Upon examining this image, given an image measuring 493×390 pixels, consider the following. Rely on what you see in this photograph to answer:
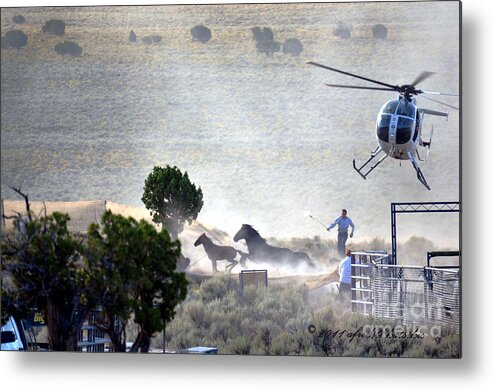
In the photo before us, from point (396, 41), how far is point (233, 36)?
1495 millimetres

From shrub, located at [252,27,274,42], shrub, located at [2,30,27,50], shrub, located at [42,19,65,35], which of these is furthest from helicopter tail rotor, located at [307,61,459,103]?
shrub, located at [2,30,27,50]

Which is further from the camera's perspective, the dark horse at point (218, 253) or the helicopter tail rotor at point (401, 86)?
the dark horse at point (218, 253)

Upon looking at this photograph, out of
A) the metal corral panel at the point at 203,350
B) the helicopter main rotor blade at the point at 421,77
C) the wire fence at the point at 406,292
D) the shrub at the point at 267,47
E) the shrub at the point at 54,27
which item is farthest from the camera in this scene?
the shrub at the point at 54,27

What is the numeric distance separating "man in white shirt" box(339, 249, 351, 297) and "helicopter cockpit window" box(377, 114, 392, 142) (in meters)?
1.07

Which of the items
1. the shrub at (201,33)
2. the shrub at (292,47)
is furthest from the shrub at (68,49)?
the shrub at (292,47)

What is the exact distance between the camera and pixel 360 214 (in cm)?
997

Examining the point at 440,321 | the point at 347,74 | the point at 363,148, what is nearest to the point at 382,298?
the point at 440,321

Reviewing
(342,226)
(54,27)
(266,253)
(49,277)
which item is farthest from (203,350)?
(54,27)

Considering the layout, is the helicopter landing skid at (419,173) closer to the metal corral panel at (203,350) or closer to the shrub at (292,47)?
the shrub at (292,47)

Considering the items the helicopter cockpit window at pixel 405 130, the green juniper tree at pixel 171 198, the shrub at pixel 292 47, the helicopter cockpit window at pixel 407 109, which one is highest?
the shrub at pixel 292 47

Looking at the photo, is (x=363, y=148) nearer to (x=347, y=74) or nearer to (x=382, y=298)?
(x=347, y=74)

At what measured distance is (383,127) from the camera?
9984 millimetres

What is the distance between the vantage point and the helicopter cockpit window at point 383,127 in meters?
9.96

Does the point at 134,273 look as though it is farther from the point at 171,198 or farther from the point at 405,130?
the point at 405,130
